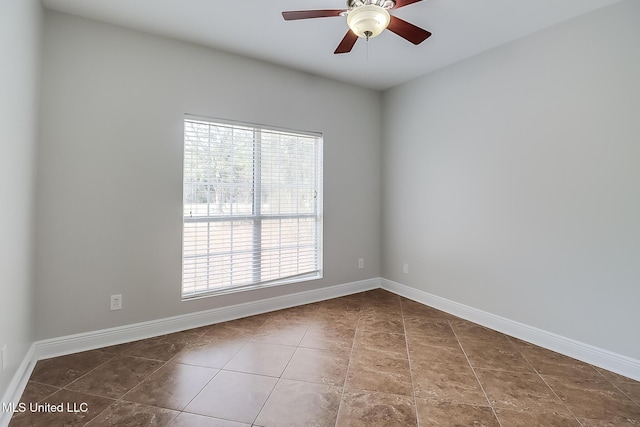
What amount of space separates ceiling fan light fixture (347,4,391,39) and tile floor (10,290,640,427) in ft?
7.21

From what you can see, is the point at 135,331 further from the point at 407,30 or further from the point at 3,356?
the point at 407,30

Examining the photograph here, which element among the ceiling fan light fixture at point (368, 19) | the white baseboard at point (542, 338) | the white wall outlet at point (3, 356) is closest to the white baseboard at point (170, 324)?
the white wall outlet at point (3, 356)

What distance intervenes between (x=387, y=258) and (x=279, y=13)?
9.81 feet

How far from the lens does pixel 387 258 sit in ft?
13.2

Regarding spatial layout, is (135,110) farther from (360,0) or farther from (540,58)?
(540,58)

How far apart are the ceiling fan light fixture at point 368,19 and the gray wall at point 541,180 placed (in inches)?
65.5

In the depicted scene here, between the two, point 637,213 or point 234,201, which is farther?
point 234,201

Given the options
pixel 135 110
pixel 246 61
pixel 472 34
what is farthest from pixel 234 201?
pixel 472 34

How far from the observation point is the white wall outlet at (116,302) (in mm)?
2469

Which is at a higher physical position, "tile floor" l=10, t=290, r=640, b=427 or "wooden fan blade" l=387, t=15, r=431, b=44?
"wooden fan blade" l=387, t=15, r=431, b=44

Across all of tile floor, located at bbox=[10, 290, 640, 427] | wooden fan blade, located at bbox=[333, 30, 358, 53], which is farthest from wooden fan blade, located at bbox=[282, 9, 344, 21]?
tile floor, located at bbox=[10, 290, 640, 427]

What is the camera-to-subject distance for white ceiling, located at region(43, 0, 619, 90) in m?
2.21

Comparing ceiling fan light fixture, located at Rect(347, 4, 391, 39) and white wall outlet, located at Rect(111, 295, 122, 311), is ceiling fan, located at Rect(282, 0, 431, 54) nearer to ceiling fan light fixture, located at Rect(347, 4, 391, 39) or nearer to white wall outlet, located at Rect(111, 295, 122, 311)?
ceiling fan light fixture, located at Rect(347, 4, 391, 39)

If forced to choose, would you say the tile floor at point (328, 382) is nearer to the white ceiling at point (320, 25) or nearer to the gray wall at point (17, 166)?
the gray wall at point (17, 166)
